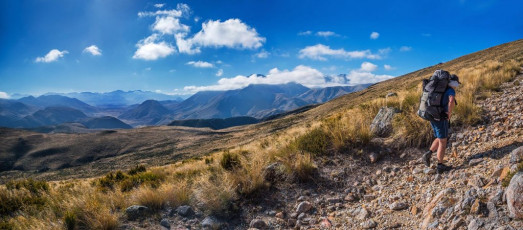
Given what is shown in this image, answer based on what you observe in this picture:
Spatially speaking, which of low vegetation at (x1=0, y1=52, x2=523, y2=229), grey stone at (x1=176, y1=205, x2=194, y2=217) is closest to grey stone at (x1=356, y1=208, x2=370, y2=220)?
low vegetation at (x1=0, y1=52, x2=523, y2=229)

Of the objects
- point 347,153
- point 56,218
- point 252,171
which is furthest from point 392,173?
point 56,218

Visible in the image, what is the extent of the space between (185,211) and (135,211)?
3.40 feet

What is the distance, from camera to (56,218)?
4.90 metres

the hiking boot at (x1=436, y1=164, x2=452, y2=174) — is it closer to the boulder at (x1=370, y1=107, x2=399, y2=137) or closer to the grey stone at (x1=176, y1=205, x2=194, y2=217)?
the boulder at (x1=370, y1=107, x2=399, y2=137)

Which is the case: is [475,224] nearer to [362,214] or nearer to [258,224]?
[362,214]

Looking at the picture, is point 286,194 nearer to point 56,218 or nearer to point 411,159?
point 411,159

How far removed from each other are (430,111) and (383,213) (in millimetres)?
2824

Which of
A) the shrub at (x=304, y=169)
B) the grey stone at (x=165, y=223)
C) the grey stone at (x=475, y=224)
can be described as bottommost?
the grey stone at (x=165, y=223)

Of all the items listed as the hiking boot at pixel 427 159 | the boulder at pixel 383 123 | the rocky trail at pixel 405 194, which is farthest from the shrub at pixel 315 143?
the hiking boot at pixel 427 159

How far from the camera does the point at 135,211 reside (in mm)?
5129

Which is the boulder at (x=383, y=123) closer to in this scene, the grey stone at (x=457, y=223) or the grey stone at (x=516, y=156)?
the grey stone at (x=516, y=156)

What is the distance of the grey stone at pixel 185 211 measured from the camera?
5.20 m

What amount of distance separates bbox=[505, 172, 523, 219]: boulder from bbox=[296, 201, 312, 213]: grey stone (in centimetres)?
323

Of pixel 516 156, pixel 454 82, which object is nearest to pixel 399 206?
pixel 516 156
